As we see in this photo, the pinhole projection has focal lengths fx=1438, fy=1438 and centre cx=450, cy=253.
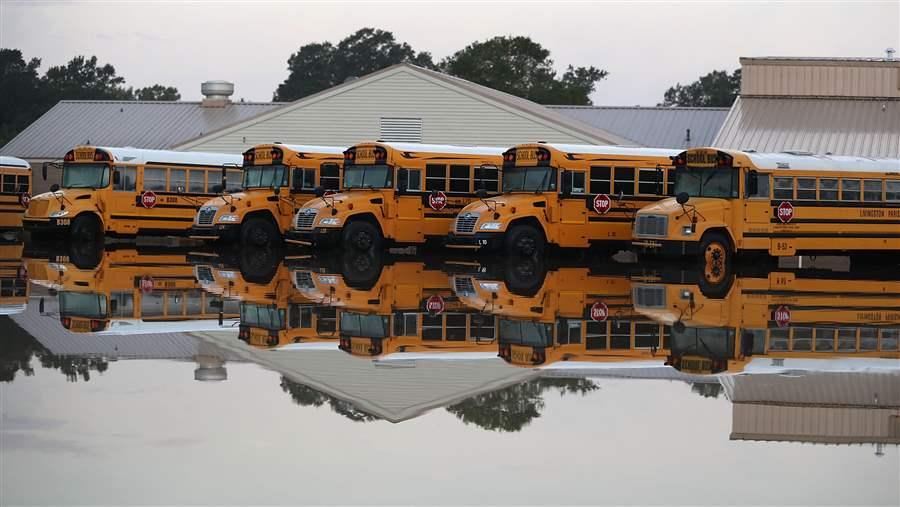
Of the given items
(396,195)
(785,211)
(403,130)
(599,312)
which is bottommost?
(599,312)

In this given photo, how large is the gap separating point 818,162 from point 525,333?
15082 millimetres

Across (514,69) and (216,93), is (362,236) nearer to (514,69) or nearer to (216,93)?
(216,93)

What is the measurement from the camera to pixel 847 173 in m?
28.5

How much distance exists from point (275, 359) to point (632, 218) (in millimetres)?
17640

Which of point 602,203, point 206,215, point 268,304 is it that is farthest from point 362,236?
point 268,304

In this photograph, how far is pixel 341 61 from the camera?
118m

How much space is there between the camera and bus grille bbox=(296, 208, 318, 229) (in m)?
29.9

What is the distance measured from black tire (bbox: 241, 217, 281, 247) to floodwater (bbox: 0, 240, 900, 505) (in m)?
10.7

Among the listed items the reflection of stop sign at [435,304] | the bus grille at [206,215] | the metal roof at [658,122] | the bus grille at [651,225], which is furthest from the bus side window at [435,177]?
the metal roof at [658,122]

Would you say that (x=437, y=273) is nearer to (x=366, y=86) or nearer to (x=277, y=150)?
(x=277, y=150)

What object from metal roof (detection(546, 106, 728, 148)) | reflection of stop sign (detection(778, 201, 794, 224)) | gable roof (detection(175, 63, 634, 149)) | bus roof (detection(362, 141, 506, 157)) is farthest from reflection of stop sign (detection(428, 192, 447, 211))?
metal roof (detection(546, 106, 728, 148))

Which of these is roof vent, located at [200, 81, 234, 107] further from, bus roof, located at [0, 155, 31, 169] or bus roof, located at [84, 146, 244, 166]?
bus roof, located at [84, 146, 244, 166]

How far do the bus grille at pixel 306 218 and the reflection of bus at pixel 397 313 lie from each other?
16.2ft

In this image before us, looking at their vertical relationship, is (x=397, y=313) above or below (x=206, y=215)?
below
